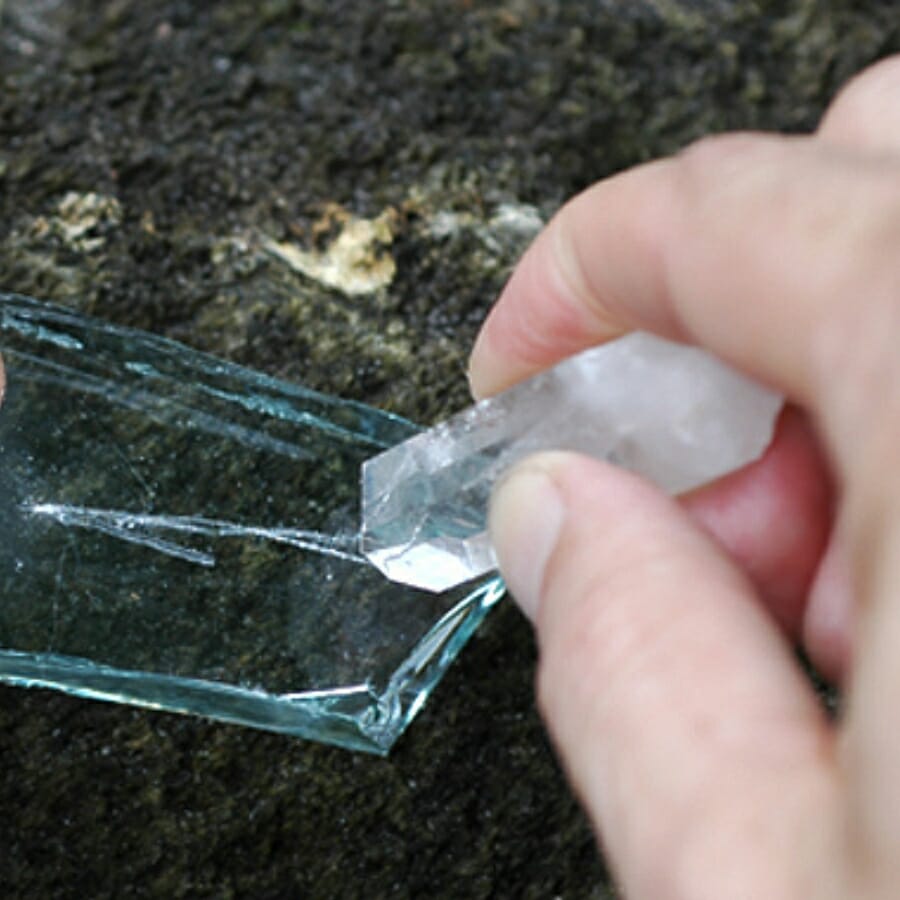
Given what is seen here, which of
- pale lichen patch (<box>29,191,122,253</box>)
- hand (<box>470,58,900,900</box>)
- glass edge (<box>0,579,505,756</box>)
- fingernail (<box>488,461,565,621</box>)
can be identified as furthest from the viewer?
pale lichen patch (<box>29,191,122,253</box>)

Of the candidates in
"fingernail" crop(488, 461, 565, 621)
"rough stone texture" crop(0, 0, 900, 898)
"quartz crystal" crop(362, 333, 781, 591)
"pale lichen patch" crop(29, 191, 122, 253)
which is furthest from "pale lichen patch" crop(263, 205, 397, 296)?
"fingernail" crop(488, 461, 565, 621)

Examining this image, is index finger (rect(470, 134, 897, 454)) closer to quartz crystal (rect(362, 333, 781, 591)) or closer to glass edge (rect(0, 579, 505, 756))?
quartz crystal (rect(362, 333, 781, 591))

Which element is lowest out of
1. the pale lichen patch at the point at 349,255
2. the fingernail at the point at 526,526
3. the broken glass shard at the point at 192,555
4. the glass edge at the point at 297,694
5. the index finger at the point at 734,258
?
the glass edge at the point at 297,694

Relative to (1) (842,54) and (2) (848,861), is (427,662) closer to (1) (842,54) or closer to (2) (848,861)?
(2) (848,861)

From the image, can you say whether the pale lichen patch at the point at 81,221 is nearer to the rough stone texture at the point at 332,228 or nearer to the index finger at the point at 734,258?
the rough stone texture at the point at 332,228

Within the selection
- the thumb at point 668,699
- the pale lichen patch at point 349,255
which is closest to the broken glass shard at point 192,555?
the pale lichen patch at point 349,255

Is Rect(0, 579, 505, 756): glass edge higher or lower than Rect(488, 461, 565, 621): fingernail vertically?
lower

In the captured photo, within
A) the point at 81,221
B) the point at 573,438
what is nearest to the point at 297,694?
the point at 573,438

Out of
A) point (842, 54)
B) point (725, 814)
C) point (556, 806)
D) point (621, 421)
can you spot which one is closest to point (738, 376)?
point (621, 421)
